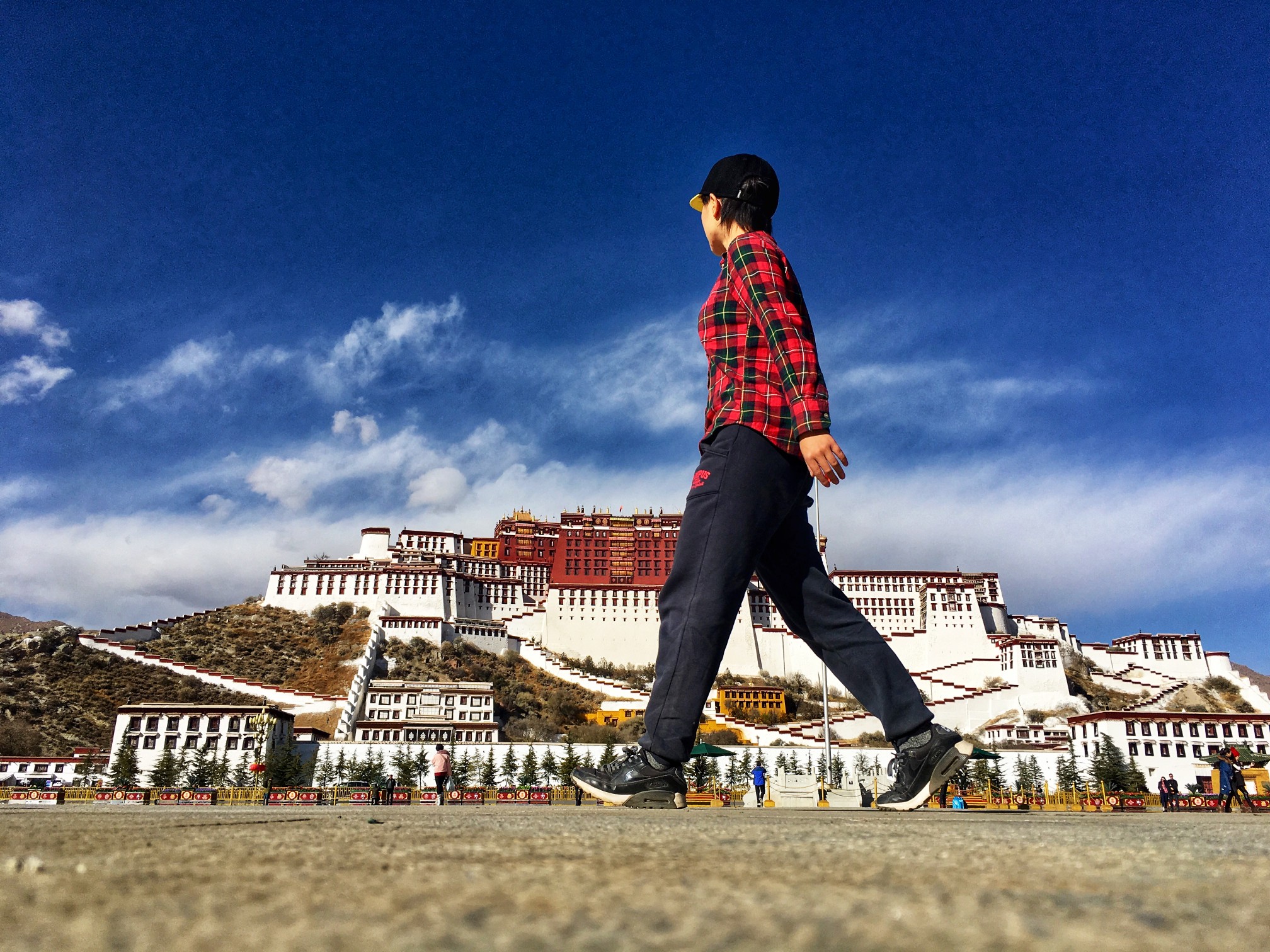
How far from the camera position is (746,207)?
3.22 metres

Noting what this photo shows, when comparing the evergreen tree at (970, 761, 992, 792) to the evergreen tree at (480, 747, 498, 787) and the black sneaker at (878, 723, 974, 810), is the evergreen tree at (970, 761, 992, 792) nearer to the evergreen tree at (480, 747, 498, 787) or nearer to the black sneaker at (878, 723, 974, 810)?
→ the evergreen tree at (480, 747, 498, 787)

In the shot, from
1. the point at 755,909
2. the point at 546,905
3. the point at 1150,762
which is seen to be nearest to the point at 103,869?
the point at 546,905

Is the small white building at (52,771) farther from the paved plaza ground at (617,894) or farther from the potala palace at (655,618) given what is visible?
the paved plaza ground at (617,894)

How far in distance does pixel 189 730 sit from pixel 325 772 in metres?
6.75

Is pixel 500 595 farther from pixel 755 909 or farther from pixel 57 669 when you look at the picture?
pixel 755 909

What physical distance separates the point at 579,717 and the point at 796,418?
1801 inches

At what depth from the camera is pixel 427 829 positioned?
5.28 ft

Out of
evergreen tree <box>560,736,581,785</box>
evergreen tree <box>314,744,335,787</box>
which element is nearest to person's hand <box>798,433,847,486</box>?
evergreen tree <box>560,736,581,785</box>

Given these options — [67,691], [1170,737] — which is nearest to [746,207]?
[1170,737]

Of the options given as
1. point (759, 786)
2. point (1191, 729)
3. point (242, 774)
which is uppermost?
point (1191, 729)

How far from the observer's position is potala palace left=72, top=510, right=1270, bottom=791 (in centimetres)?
4009

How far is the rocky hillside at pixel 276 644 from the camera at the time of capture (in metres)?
48.3

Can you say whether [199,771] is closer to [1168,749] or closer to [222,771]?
[222,771]

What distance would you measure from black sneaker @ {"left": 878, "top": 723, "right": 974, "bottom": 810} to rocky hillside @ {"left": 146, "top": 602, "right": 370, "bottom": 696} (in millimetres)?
47222
